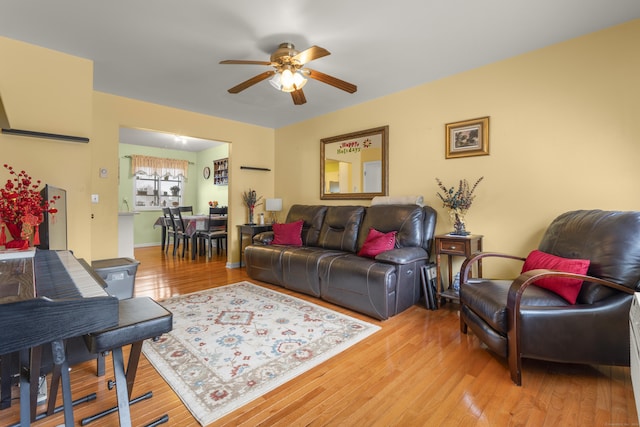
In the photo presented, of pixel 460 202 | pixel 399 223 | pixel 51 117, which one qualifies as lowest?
pixel 399 223

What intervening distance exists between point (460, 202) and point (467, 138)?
2.32ft


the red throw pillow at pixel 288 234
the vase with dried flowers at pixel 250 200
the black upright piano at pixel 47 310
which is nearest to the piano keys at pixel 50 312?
the black upright piano at pixel 47 310

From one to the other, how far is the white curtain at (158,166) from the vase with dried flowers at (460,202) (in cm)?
692

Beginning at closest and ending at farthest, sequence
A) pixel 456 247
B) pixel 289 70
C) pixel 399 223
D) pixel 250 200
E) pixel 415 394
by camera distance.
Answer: pixel 415 394, pixel 289 70, pixel 456 247, pixel 399 223, pixel 250 200

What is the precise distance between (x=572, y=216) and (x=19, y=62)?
4768 millimetres

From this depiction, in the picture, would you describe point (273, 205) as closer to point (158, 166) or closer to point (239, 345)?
point (239, 345)

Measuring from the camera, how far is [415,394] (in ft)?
5.51

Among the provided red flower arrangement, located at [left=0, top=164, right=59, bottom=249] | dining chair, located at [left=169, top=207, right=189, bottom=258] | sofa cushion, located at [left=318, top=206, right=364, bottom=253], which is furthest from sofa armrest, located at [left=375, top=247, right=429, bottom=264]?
dining chair, located at [left=169, top=207, right=189, bottom=258]

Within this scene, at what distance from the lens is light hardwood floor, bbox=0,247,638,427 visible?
4.86 feet

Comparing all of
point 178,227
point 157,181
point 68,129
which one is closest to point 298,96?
point 68,129

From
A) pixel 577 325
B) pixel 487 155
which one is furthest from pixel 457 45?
pixel 577 325

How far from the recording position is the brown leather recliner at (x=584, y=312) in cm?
170

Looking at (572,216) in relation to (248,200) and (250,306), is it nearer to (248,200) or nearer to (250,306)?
(250,306)

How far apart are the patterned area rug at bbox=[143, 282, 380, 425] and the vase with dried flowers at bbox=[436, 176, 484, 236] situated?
136cm
